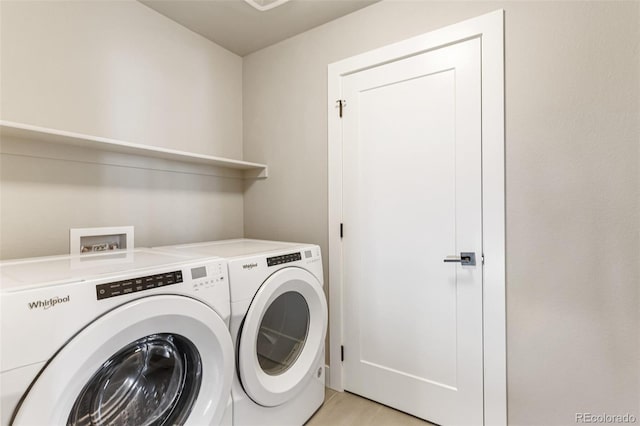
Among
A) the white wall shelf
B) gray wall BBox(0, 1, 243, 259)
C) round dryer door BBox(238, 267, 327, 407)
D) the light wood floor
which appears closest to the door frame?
the light wood floor

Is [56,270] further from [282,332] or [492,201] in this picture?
[492,201]

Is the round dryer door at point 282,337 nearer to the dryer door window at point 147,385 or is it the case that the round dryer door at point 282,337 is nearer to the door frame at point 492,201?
the dryer door window at point 147,385

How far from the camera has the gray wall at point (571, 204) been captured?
3.97 ft

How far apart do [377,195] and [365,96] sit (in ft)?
1.96

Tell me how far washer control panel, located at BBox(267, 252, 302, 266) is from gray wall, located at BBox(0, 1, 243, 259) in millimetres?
906

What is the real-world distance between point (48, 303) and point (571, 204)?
1833 millimetres

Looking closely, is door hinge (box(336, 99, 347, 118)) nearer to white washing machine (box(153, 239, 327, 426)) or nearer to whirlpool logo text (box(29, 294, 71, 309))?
white washing machine (box(153, 239, 327, 426))

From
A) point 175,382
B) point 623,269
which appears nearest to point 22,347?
point 175,382

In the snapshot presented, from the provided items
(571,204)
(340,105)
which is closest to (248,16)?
(340,105)

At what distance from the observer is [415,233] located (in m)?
1.69

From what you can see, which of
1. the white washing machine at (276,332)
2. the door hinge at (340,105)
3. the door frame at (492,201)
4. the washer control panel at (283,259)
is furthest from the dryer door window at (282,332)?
the door hinge at (340,105)

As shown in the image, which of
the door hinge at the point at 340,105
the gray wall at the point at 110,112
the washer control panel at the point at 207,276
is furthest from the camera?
the door hinge at the point at 340,105

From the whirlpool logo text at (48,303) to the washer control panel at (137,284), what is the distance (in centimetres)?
7

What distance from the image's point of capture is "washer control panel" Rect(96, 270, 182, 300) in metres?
0.85
